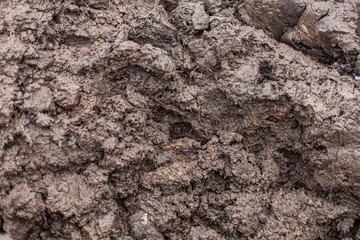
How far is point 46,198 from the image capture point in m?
2.25

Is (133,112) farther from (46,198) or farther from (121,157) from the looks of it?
(46,198)

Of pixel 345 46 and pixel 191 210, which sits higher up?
pixel 345 46

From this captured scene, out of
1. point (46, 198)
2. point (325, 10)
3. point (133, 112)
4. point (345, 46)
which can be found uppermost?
point (325, 10)

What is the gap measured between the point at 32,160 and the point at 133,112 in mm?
709

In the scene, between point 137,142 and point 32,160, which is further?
point 137,142

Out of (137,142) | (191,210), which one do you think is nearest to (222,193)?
(191,210)

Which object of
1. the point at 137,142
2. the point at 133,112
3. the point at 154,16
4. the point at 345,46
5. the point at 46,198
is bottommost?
the point at 46,198

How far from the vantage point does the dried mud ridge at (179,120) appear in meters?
2.28

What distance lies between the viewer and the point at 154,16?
96.7 inches

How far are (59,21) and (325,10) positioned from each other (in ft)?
6.04

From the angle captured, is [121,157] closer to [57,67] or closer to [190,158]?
[190,158]

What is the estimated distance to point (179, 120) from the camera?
2535 millimetres

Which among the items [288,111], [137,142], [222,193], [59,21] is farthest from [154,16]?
[222,193]

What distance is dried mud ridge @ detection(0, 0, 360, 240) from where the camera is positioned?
228 centimetres
